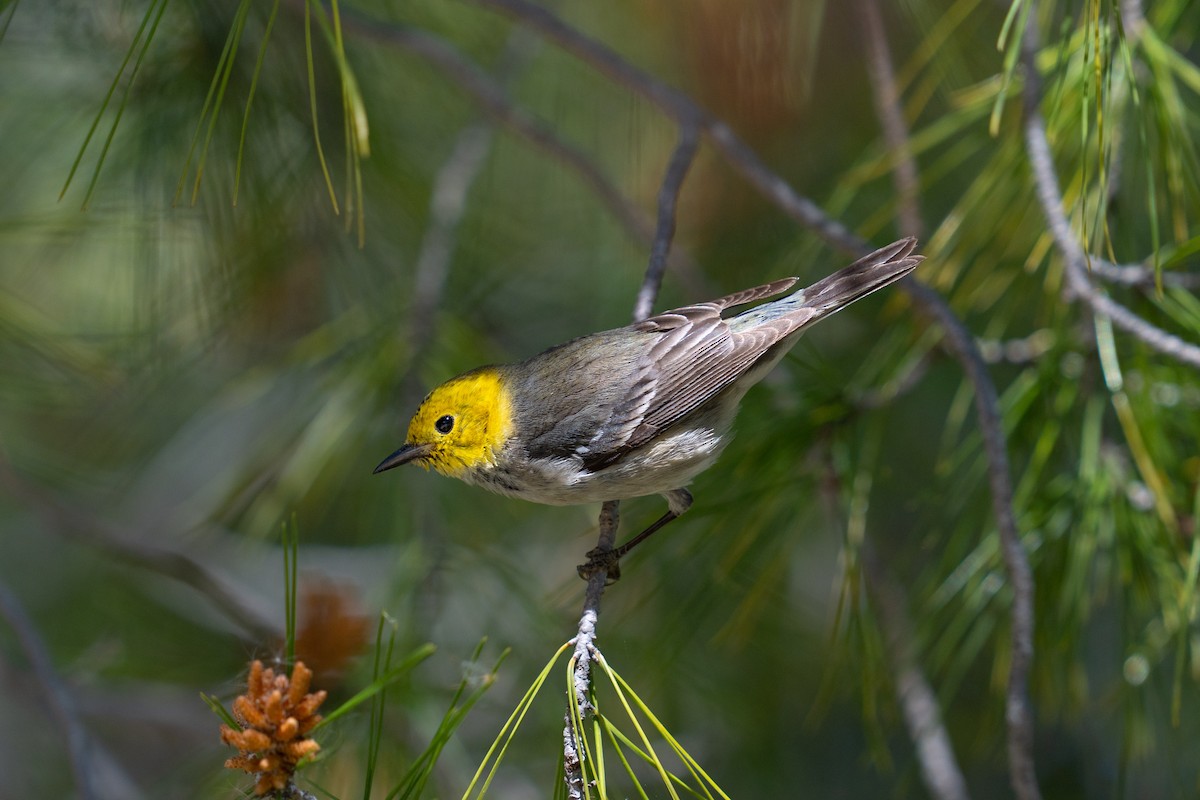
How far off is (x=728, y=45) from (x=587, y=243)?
0.98 meters

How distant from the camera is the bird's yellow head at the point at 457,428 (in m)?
2.11

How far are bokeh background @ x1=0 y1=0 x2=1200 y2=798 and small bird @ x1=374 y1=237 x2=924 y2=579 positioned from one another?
0.29ft

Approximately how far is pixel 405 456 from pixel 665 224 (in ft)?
2.29

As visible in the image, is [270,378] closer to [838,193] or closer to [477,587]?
[477,587]

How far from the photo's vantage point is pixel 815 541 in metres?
3.99

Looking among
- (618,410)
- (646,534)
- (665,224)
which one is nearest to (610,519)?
(646,534)

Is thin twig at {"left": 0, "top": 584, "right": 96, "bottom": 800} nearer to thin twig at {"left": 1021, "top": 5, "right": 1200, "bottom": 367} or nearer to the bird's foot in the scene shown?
the bird's foot

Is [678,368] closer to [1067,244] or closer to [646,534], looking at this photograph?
[646,534]

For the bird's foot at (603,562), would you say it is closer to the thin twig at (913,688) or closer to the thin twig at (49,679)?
the thin twig at (913,688)

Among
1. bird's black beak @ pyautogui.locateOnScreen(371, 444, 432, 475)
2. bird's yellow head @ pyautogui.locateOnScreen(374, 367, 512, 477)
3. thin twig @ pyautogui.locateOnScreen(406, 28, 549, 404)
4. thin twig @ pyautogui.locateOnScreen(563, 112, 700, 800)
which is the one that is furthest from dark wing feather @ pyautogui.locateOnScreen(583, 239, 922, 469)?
thin twig @ pyautogui.locateOnScreen(406, 28, 549, 404)

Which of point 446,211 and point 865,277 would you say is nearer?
point 865,277

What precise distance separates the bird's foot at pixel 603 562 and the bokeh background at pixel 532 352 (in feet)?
0.14

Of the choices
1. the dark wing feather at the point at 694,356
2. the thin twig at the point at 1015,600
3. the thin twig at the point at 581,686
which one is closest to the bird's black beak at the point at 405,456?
the dark wing feather at the point at 694,356

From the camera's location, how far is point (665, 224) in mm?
1953
